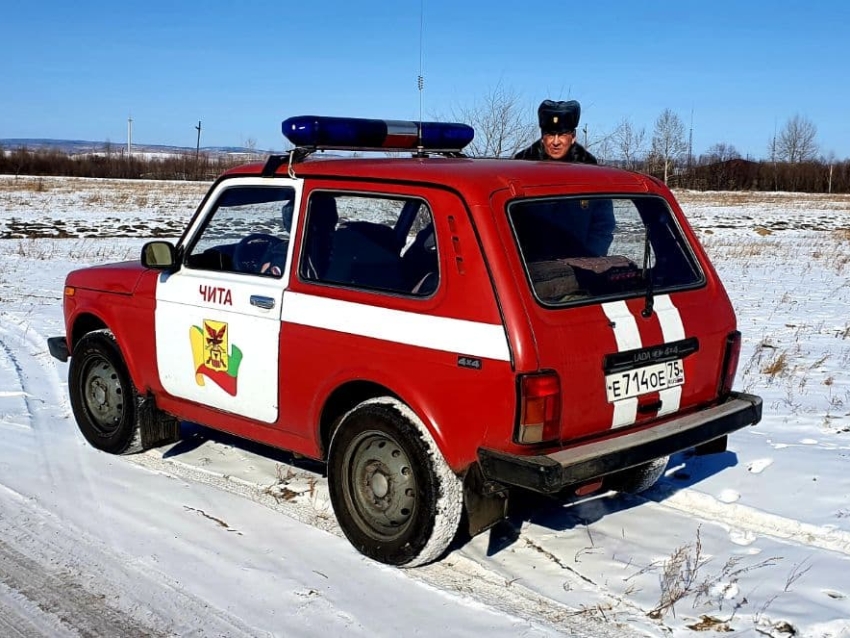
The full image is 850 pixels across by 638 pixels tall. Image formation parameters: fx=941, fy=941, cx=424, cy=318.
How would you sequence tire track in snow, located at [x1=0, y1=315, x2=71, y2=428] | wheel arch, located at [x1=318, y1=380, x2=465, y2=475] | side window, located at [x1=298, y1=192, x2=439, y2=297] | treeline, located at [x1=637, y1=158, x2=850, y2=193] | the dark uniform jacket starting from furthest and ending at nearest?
treeline, located at [x1=637, y1=158, x2=850, y2=193], tire track in snow, located at [x1=0, y1=315, x2=71, y2=428], the dark uniform jacket, side window, located at [x1=298, y1=192, x2=439, y2=297], wheel arch, located at [x1=318, y1=380, x2=465, y2=475]

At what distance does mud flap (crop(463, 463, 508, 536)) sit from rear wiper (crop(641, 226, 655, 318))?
42.3 inches

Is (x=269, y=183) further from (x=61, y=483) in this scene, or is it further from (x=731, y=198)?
(x=731, y=198)

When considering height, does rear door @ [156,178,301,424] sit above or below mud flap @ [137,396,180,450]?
above

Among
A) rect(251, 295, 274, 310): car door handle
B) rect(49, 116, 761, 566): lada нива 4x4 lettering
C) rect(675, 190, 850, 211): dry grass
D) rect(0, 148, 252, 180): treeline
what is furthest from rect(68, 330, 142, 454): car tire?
rect(0, 148, 252, 180): treeline

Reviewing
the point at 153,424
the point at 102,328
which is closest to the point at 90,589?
the point at 153,424

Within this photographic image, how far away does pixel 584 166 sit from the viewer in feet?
15.8

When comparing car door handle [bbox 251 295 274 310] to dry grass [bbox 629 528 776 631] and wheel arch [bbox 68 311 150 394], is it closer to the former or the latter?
wheel arch [bbox 68 311 150 394]

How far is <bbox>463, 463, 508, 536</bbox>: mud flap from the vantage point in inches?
158

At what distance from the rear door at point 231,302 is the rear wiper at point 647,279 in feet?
5.89

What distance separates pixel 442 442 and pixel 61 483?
2.60 metres

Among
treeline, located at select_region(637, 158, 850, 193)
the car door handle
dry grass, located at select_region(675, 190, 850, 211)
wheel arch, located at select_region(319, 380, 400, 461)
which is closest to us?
wheel arch, located at select_region(319, 380, 400, 461)

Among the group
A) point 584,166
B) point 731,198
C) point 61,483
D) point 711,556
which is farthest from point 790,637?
point 731,198

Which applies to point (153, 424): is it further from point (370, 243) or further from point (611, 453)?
point (611, 453)

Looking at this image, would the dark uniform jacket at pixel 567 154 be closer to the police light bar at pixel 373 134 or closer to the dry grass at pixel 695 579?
the police light bar at pixel 373 134
